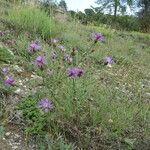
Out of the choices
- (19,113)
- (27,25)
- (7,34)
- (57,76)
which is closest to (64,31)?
(27,25)

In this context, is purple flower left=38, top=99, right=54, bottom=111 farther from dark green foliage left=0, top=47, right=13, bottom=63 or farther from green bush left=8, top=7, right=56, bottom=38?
green bush left=8, top=7, right=56, bottom=38

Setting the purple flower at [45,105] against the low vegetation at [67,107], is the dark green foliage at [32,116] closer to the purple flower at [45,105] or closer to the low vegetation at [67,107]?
the low vegetation at [67,107]

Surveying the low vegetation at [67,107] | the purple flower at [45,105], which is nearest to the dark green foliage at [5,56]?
the low vegetation at [67,107]

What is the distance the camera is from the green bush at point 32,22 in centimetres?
583

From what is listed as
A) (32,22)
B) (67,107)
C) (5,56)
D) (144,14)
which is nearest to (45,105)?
(67,107)

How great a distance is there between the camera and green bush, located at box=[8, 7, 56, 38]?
19.1ft

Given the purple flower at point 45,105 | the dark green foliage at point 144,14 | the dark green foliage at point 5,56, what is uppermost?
the dark green foliage at point 5,56

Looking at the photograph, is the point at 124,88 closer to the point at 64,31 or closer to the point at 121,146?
the point at 121,146

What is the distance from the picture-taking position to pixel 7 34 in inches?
209

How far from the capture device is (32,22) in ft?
19.5

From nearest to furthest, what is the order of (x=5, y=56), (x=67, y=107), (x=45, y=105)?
(x=45, y=105)
(x=67, y=107)
(x=5, y=56)

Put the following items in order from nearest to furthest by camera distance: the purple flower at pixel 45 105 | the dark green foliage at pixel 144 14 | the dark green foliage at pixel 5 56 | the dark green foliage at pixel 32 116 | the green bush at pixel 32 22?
the purple flower at pixel 45 105 < the dark green foliage at pixel 32 116 < the dark green foliage at pixel 5 56 < the green bush at pixel 32 22 < the dark green foliage at pixel 144 14

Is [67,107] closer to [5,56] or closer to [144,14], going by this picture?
[5,56]

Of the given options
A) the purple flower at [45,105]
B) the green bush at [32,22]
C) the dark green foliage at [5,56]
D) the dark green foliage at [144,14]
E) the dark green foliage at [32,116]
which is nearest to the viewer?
the purple flower at [45,105]
